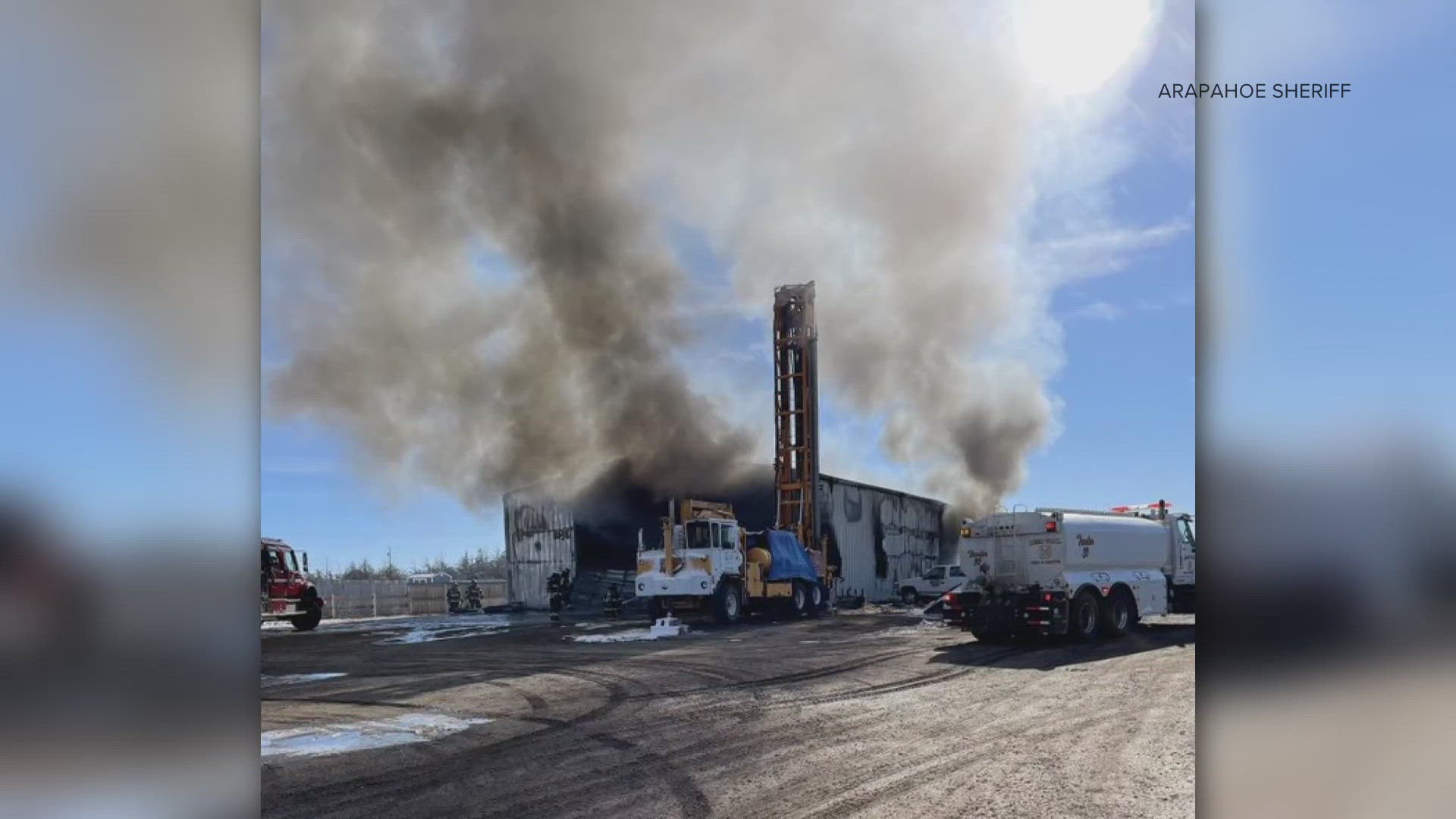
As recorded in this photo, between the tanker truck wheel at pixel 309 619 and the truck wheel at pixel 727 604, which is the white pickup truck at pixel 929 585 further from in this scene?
the tanker truck wheel at pixel 309 619

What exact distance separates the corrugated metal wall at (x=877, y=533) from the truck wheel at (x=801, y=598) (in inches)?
49.8

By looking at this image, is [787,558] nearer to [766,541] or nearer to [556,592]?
[766,541]

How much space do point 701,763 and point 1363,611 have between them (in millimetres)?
3812

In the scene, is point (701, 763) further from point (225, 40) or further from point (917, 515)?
point (917, 515)

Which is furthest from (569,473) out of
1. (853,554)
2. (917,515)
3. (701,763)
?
(701,763)

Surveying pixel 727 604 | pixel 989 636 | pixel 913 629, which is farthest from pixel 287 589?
pixel 989 636

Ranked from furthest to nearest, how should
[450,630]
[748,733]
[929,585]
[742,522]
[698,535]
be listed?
[929,585], [742,522], [450,630], [698,535], [748,733]

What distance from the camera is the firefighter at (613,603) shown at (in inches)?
714

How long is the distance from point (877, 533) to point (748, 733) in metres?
14.6

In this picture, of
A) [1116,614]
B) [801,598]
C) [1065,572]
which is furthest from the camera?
[801,598]

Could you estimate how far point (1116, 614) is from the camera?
1232 centimetres

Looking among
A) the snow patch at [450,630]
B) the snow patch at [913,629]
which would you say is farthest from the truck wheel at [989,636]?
the snow patch at [450,630]

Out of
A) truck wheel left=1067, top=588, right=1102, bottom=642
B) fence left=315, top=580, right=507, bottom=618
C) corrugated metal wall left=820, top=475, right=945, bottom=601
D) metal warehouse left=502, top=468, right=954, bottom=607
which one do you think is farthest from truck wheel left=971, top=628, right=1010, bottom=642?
fence left=315, top=580, right=507, bottom=618

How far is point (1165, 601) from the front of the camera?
13.1 m
